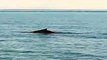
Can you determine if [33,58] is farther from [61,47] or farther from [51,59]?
[61,47]

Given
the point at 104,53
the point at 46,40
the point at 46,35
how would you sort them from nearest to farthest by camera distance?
1. the point at 104,53
2. the point at 46,40
3. the point at 46,35

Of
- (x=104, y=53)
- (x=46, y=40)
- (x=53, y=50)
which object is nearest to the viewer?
(x=104, y=53)

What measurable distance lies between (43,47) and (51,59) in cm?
1344

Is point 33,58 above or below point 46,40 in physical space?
above

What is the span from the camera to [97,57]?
55438mm

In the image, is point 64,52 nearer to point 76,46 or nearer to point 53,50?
point 53,50

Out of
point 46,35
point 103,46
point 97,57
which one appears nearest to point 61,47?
point 103,46

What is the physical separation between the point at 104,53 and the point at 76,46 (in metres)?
8.99

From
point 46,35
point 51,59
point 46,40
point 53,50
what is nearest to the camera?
point 51,59

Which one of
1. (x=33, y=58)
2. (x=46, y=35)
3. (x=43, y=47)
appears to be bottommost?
(x=46, y=35)

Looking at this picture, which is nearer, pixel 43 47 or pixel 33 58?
pixel 33 58

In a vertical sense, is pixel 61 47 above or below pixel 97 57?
below

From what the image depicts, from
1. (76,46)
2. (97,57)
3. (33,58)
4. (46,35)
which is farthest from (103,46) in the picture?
(46,35)

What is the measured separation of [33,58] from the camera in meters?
54.3
